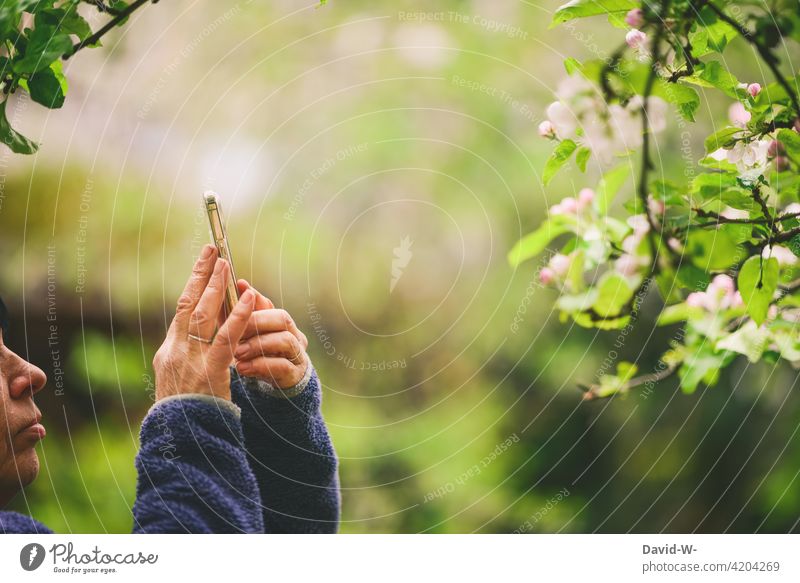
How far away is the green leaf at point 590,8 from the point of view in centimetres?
40

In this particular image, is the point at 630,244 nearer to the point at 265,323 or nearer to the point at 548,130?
the point at 548,130

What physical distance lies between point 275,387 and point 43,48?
0.26m

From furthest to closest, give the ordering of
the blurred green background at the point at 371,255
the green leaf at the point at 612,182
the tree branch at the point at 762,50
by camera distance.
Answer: the blurred green background at the point at 371,255 < the green leaf at the point at 612,182 < the tree branch at the point at 762,50

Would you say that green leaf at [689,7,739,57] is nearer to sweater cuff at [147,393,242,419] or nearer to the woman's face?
sweater cuff at [147,393,242,419]

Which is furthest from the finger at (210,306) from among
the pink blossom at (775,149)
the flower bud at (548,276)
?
the pink blossom at (775,149)

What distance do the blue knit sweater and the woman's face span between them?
0.11ft

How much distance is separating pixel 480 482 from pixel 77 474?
536mm

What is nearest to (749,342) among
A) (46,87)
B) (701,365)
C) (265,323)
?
(701,365)

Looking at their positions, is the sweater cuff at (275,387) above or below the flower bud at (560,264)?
below

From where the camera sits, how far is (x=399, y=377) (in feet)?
2.74

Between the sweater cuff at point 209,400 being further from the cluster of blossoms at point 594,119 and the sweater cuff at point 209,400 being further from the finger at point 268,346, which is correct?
the cluster of blossoms at point 594,119
